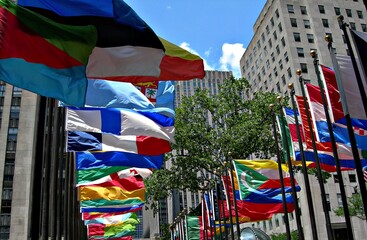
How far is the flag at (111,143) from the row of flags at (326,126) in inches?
230

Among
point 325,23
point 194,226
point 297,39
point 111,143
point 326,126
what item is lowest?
point 194,226

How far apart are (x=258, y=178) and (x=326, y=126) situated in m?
5.62

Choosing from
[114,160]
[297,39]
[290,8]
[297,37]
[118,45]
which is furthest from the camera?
[290,8]

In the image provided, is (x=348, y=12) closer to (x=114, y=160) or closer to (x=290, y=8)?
(x=290, y=8)

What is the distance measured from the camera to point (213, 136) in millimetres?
38438

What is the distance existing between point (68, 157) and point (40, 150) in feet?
44.4

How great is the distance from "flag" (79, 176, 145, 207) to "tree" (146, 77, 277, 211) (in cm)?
1526

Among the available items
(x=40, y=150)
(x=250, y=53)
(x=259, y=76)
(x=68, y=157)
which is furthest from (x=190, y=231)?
(x=250, y=53)

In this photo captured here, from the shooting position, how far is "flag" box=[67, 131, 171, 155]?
14477mm

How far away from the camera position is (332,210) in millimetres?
67000

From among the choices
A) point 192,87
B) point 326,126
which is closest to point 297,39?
point 192,87

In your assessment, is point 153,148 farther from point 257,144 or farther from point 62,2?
point 257,144

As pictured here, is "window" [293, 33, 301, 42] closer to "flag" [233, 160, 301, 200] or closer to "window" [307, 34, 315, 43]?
"window" [307, 34, 315, 43]

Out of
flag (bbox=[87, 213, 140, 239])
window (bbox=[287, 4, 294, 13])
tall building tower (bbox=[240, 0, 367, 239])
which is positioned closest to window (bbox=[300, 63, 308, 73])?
tall building tower (bbox=[240, 0, 367, 239])
